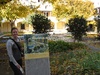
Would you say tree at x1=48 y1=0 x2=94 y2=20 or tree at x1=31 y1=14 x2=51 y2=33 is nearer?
tree at x1=31 y1=14 x2=51 y2=33

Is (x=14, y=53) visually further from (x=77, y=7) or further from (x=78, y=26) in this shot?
(x=77, y=7)

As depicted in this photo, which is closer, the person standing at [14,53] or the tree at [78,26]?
the person standing at [14,53]

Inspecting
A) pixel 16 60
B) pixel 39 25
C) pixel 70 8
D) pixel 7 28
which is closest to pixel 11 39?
pixel 16 60

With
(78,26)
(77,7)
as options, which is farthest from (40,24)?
(77,7)

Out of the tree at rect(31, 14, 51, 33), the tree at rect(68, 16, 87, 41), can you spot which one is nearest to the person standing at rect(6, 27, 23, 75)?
the tree at rect(68, 16, 87, 41)

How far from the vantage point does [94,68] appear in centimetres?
798

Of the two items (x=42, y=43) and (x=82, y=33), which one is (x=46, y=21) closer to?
(x=82, y=33)

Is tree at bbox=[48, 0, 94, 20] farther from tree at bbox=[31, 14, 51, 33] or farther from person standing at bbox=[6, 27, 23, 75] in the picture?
person standing at bbox=[6, 27, 23, 75]

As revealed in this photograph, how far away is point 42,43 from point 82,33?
1481cm

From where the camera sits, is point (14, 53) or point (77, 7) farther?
point (77, 7)

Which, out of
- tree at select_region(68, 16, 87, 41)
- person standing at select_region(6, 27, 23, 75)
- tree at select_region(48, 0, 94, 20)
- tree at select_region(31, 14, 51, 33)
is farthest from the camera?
tree at select_region(48, 0, 94, 20)

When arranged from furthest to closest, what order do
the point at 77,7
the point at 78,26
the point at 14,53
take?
the point at 77,7 → the point at 78,26 → the point at 14,53

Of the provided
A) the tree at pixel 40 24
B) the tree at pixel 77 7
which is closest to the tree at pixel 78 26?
the tree at pixel 40 24

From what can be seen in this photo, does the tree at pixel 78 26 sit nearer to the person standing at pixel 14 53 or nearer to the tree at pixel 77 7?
the person standing at pixel 14 53
